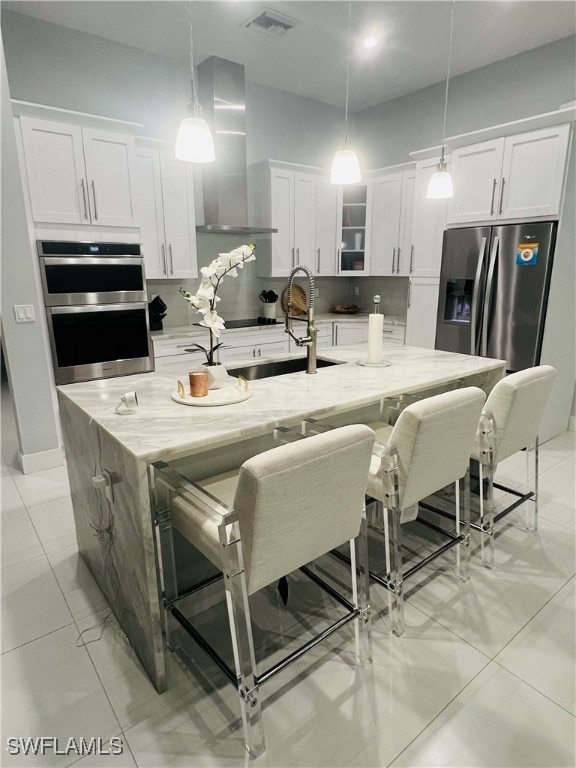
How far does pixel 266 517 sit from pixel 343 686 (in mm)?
841

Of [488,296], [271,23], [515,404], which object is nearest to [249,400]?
[515,404]

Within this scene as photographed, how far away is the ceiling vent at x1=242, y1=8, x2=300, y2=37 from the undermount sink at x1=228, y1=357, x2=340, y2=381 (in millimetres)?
2723

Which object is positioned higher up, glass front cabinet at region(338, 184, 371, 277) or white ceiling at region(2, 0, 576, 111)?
white ceiling at region(2, 0, 576, 111)

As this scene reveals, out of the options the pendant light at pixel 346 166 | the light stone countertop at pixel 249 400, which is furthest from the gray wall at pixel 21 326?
the pendant light at pixel 346 166

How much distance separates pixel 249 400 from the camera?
181 centimetres

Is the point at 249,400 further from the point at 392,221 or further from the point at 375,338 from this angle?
the point at 392,221

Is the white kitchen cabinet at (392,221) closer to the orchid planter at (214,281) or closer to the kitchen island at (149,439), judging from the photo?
the kitchen island at (149,439)

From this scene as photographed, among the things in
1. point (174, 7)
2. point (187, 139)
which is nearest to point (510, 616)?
point (187, 139)

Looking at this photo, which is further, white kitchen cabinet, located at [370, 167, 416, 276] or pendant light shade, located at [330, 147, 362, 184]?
white kitchen cabinet, located at [370, 167, 416, 276]

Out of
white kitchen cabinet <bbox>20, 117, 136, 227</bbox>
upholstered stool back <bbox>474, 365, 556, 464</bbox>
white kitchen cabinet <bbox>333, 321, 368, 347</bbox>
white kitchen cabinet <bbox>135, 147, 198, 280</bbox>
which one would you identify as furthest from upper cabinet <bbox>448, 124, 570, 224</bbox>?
white kitchen cabinet <bbox>20, 117, 136, 227</bbox>

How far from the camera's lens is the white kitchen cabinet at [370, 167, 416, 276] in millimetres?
4699

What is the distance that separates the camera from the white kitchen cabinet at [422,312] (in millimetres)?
4133

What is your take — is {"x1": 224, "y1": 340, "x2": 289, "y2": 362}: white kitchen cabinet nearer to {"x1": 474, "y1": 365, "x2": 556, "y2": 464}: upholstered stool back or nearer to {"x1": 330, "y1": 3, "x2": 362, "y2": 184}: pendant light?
{"x1": 330, "y1": 3, "x2": 362, "y2": 184}: pendant light

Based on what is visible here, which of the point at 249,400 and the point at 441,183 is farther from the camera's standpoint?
the point at 441,183
